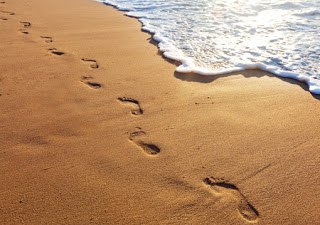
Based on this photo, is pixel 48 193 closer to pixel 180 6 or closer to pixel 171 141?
pixel 171 141

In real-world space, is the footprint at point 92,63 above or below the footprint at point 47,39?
above

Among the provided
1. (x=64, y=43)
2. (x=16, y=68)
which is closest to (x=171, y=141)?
(x=16, y=68)

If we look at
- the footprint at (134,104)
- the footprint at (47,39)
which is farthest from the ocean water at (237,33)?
the footprint at (47,39)

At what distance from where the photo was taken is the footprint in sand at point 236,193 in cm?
189

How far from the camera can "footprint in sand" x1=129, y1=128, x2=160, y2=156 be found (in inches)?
93.6

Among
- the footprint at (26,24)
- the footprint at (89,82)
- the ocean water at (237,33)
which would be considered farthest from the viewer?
the footprint at (26,24)

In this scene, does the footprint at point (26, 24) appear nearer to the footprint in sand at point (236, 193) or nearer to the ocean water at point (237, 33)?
the ocean water at point (237, 33)

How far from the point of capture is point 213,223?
6.01 feet

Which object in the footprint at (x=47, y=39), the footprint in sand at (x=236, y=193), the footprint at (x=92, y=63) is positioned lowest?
the footprint in sand at (x=236, y=193)

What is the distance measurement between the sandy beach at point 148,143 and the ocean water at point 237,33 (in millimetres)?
279

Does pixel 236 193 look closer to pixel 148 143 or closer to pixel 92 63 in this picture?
pixel 148 143

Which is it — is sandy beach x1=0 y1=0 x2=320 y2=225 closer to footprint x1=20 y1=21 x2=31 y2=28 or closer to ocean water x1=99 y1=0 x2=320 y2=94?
ocean water x1=99 y1=0 x2=320 y2=94

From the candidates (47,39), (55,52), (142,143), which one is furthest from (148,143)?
(47,39)

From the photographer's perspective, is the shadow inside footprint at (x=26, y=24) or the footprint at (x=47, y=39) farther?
the shadow inside footprint at (x=26, y=24)
